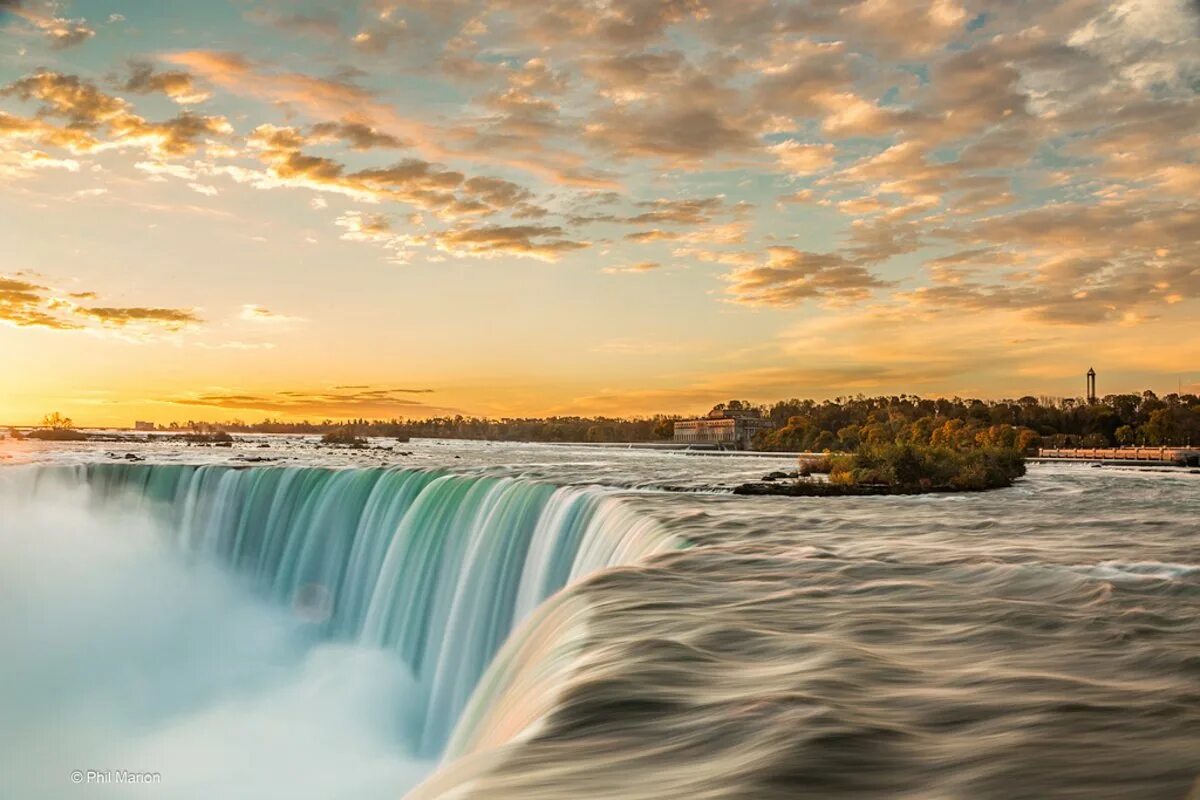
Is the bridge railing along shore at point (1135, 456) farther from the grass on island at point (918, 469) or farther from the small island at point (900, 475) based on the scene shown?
the small island at point (900, 475)

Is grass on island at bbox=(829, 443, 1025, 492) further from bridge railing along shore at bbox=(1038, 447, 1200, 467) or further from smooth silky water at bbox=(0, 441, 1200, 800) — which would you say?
bridge railing along shore at bbox=(1038, 447, 1200, 467)

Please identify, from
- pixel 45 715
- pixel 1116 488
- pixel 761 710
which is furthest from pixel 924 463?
pixel 761 710

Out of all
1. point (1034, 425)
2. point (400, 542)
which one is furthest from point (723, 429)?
point (400, 542)

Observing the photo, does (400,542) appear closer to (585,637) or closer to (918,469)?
(585,637)

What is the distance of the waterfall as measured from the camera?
16.7 metres

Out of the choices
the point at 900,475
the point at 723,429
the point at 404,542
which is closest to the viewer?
the point at 404,542

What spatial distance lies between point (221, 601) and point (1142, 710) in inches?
1038

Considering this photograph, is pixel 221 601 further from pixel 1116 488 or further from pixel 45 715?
pixel 1116 488

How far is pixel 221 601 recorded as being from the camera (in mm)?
27797
